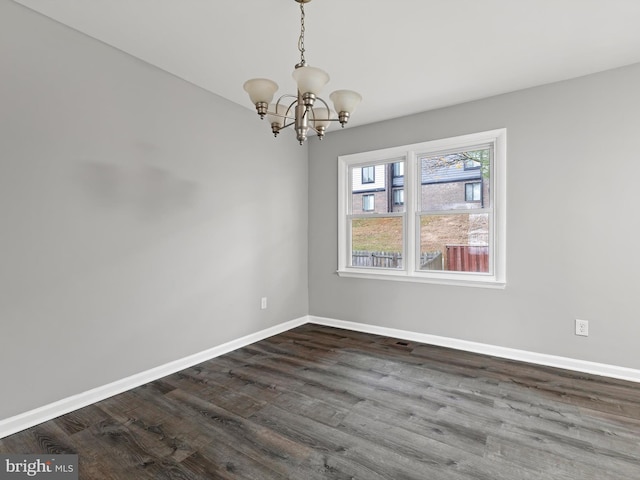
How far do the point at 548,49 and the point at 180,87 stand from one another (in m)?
2.93

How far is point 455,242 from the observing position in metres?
3.55

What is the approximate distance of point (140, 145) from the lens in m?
2.63

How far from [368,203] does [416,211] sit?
2.09ft

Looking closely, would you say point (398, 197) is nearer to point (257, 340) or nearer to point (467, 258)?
point (467, 258)

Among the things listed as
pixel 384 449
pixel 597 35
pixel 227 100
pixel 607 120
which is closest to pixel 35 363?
pixel 384 449

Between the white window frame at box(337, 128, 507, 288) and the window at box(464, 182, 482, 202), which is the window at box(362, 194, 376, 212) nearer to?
the white window frame at box(337, 128, 507, 288)

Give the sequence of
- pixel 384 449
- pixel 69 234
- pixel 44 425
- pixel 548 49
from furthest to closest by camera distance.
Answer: pixel 548 49, pixel 69 234, pixel 44 425, pixel 384 449

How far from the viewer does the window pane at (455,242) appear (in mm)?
3404

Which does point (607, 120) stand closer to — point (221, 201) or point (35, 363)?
point (221, 201)

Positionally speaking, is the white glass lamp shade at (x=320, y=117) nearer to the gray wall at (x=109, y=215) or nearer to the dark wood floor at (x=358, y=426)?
the gray wall at (x=109, y=215)

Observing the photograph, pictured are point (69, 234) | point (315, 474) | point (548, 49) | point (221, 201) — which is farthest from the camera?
point (221, 201)

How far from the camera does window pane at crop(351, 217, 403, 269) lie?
394 centimetres

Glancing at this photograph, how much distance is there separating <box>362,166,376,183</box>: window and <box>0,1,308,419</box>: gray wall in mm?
1346

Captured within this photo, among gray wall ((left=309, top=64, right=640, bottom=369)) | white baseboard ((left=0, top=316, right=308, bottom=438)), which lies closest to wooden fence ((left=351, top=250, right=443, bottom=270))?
gray wall ((left=309, top=64, right=640, bottom=369))
